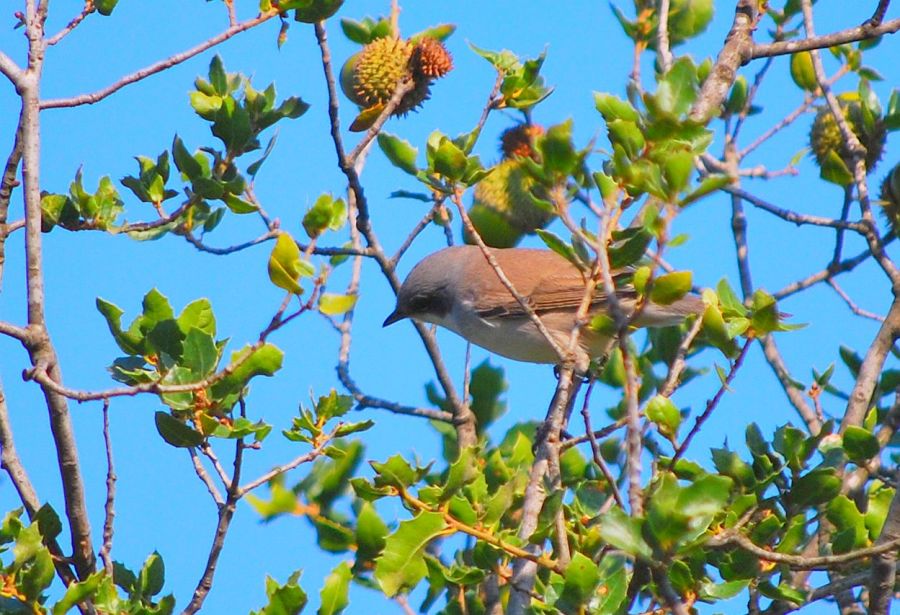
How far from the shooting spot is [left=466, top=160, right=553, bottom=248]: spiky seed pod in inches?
195

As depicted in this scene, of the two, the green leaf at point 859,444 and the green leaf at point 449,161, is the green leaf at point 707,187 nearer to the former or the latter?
the green leaf at point 449,161

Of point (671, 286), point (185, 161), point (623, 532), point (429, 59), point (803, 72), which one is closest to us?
point (623, 532)

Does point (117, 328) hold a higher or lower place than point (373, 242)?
lower

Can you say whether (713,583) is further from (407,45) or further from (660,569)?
(407,45)

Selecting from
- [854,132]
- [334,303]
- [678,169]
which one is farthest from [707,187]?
[854,132]

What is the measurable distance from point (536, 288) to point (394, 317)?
80 centimetres

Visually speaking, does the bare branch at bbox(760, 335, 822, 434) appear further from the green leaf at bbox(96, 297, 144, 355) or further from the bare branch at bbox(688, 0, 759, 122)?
the green leaf at bbox(96, 297, 144, 355)

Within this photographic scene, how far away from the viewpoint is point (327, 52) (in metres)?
4.12

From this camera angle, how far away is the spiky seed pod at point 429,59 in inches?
181

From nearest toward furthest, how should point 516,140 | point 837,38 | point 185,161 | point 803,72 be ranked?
point 837,38 → point 185,161 → point 516,140 → point 803,72

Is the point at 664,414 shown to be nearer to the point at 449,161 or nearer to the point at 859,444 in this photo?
the point at 859,444

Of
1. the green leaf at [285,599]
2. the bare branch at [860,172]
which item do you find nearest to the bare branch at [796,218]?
the bare branch at [860,172]

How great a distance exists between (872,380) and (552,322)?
1.96 meters

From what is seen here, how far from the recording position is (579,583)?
2607 mm
